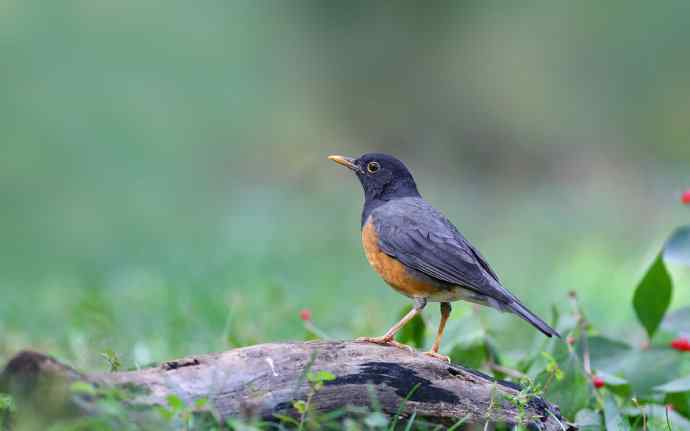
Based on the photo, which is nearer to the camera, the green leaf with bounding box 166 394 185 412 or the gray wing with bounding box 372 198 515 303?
the green leaf with bounding box 166 394 185 412

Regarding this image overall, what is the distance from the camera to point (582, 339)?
584cm

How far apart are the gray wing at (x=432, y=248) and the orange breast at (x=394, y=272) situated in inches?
1.6

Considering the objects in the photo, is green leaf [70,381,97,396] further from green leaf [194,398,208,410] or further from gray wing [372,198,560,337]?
gray wing [372,198,560,337]

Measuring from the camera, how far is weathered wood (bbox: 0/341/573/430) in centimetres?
396

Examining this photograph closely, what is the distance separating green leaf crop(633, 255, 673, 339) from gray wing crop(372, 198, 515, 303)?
0.82 meters

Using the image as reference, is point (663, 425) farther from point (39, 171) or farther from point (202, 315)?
point (39, 171)

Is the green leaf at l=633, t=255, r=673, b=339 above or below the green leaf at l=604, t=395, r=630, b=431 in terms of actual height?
above

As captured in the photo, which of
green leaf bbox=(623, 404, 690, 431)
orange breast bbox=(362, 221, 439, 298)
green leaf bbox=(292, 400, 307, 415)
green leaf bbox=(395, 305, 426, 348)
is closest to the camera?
green leaf bbox=(292, 400, 307, 415)

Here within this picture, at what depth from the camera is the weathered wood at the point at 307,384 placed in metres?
3.96

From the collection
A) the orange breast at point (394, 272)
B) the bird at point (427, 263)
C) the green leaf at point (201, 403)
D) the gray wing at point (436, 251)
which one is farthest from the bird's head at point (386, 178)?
the green leaf at point (201, 403)

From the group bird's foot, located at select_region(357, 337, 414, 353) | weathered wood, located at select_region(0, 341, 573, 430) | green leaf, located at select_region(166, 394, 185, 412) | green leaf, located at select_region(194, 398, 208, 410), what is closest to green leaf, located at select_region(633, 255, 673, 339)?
weathered wood, located at select_region(0, 341, 573, 430)

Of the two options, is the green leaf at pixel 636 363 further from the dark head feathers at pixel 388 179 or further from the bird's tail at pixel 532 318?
the dark head feathers at pixel 388 179

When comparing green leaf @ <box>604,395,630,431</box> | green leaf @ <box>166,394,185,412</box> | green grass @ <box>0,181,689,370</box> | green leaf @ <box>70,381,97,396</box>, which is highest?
green leaf @ <box>70,381,97,396</box>

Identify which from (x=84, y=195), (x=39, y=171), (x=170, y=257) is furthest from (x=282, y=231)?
(x=39, y=171)
